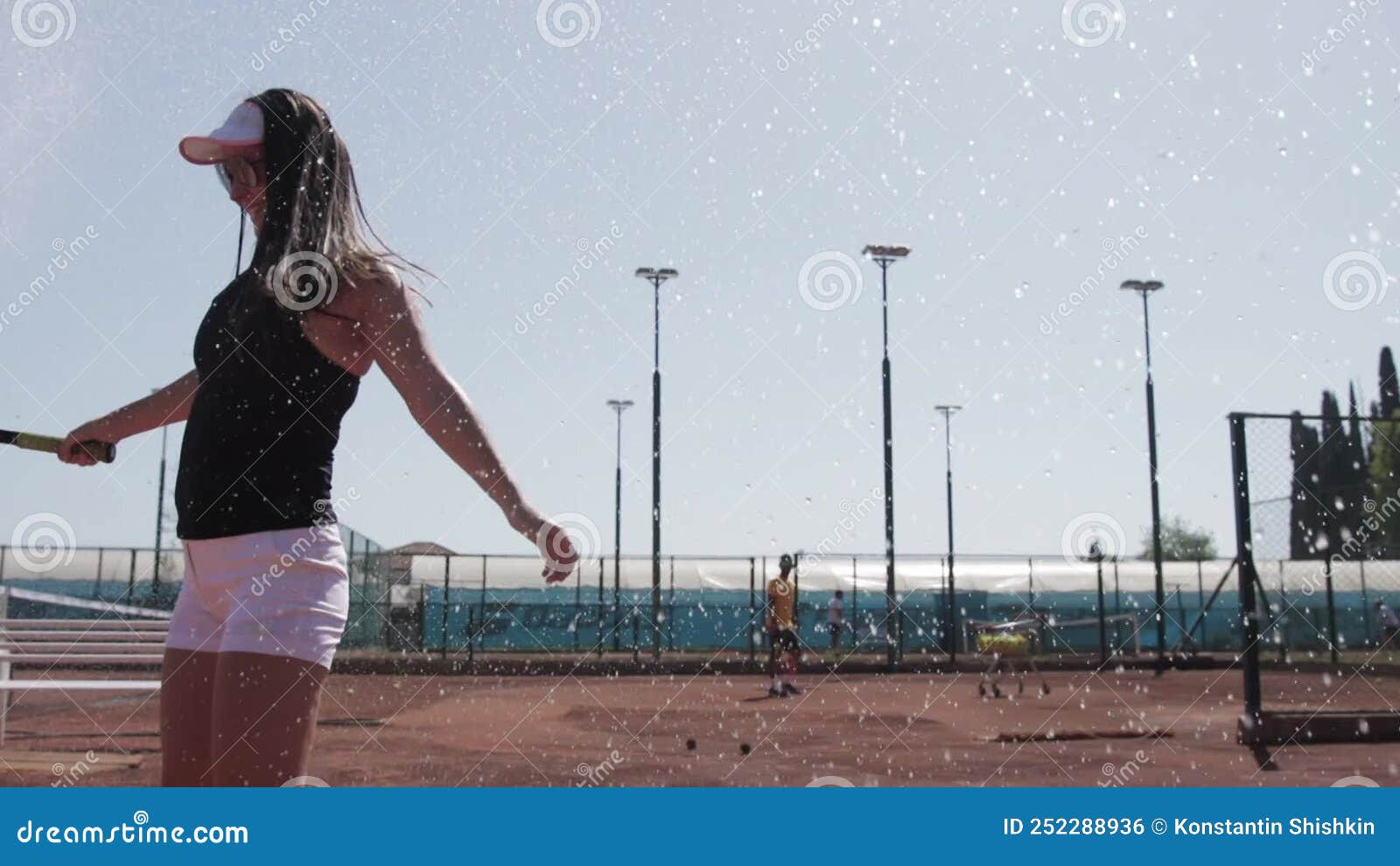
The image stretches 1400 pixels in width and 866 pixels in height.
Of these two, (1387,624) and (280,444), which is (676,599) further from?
(280,444)

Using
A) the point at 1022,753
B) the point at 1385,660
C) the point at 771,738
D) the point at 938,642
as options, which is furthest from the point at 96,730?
the point at 938,642

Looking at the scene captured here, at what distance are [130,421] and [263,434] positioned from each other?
0.77 m

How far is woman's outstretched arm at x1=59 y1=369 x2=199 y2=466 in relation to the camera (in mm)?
2584

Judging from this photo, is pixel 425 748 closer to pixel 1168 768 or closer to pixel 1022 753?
pixel 1022 753

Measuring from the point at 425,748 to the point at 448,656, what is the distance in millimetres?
16668

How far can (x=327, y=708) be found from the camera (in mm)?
12664

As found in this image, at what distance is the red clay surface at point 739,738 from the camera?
747 centimetres

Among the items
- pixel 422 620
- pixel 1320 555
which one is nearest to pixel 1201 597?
pixel 1320 555

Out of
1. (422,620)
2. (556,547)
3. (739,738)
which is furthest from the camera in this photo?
(422,620)

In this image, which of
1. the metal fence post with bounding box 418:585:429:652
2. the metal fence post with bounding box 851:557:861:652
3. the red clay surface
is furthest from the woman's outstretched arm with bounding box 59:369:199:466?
the metal fence post with bounding box 851:557:861:652

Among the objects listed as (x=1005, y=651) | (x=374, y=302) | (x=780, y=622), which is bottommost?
(x=1005, y=651)

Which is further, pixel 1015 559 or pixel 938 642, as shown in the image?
pixel 938 642

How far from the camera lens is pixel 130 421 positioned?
2627 millimetres

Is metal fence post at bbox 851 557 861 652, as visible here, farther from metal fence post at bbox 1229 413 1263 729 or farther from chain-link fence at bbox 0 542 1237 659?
metal fence post at bbox 1229 413 1263 729
